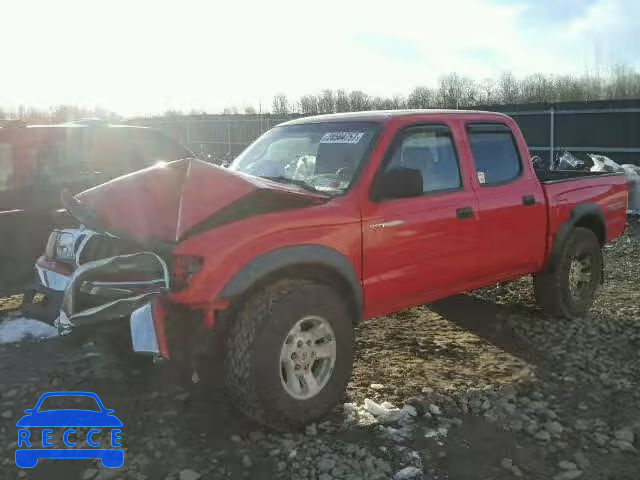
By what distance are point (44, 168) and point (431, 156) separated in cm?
409

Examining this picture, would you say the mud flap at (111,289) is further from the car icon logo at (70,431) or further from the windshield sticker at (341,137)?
the windshield sticker at (341,137)

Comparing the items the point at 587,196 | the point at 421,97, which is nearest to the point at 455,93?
the point at 421,97

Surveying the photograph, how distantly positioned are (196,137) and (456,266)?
2472 centimetres

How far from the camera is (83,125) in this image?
712cm

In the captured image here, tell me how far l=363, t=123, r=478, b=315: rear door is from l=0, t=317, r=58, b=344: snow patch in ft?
9.24

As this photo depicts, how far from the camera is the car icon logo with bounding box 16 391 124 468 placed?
323 cm

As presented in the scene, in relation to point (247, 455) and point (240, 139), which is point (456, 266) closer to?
point (247, 455)

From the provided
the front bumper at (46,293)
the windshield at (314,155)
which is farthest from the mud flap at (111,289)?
the windshield at (314,155)

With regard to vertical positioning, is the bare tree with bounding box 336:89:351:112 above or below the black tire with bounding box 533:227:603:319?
above

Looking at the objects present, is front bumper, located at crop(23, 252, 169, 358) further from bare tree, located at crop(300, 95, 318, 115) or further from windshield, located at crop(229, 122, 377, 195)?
bare tree, located at crop(300, 95, 318, 115)

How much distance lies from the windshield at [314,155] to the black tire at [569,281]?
233cm

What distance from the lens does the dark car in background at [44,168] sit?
5.88 metres

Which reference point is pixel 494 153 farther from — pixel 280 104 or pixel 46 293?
pixel 280 104

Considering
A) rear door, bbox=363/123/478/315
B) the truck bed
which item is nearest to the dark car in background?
rear door, bbox=363/123/478/315
